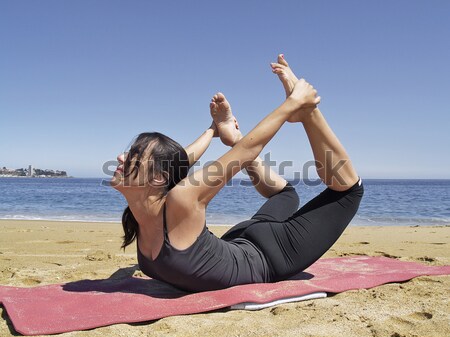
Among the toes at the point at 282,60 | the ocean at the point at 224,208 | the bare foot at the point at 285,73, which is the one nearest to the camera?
the bare foot at the point at 285,73

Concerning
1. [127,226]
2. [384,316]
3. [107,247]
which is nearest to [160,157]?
[127,226]

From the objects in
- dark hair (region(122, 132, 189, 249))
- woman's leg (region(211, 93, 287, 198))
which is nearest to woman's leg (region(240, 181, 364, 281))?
woman's leg (region(211, 93, 287, 198))

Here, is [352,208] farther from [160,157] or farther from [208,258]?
[160,157]

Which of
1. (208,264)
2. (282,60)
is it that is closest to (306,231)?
(208,264)

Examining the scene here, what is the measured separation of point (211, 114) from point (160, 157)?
3.66 ft

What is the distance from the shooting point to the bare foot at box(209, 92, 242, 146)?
326cm

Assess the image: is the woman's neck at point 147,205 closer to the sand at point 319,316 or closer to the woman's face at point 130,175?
the woman's face at point 130,175

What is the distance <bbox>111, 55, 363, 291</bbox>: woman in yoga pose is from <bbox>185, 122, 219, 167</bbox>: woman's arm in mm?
488

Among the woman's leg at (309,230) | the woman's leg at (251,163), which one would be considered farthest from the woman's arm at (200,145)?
the woman's leg at (309,230)

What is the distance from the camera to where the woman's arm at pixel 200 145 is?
9.81ft

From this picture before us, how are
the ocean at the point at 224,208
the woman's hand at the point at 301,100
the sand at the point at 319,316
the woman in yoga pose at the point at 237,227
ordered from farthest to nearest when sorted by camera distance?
the ocean at the point at 224,208 → the woman's hand at the point at 301,100 → the woman in yoga pose at the point at 237,227 → the sand at the point at 319,316

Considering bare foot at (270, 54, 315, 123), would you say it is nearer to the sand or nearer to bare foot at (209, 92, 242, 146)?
bare foot at (209, 92, 242, 146)

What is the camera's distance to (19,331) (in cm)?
200

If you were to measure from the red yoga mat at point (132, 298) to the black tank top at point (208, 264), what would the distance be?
7 centimetres
